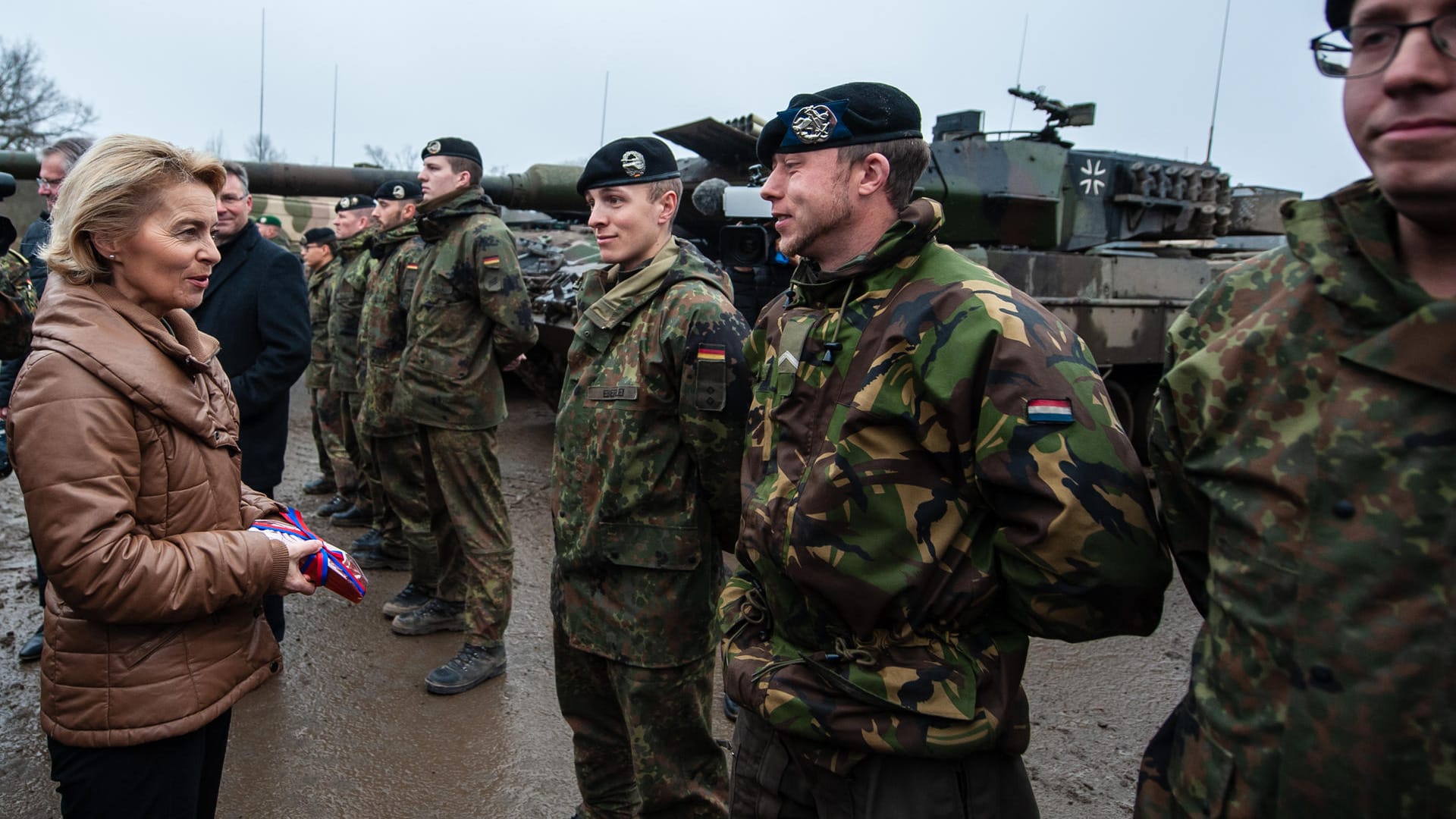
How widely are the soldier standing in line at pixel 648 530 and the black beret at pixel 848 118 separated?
0.71m

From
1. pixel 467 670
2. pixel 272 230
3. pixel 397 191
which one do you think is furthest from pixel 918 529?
pixel 272 230

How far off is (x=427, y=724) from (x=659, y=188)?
2141 millimetres

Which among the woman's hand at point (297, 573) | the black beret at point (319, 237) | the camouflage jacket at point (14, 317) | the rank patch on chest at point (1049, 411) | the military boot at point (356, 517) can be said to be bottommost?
the military boot at point (356, 517)

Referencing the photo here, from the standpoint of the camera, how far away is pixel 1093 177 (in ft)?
26.2

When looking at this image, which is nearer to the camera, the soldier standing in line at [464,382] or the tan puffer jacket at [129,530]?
the tan puffer jacket at [129,530]

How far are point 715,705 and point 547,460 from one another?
173 inches

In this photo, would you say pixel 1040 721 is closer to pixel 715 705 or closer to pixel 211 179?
pixel 715 705

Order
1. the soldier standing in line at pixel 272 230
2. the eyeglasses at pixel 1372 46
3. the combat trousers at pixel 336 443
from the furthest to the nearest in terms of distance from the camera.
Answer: the soldier standing in line at pixel 272 230, the combat trousers at pixel 336 443, the eyeglasses at pixel 1372 46

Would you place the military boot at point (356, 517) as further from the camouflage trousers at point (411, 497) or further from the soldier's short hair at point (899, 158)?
the soldier's short hair at point (899, 158)

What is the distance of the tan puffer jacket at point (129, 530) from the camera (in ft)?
5.68

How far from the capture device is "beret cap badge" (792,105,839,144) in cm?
188

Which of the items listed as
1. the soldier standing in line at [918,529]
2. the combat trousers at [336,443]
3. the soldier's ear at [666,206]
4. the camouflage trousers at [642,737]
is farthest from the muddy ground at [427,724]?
the soldier's ear at [666,206]

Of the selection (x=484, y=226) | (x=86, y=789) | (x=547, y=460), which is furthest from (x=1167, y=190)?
(x=86, y=789)

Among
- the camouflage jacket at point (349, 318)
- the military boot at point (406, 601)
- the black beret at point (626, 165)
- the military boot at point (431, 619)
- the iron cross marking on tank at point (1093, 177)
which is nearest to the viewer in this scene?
the black beret at point (626, 165)
